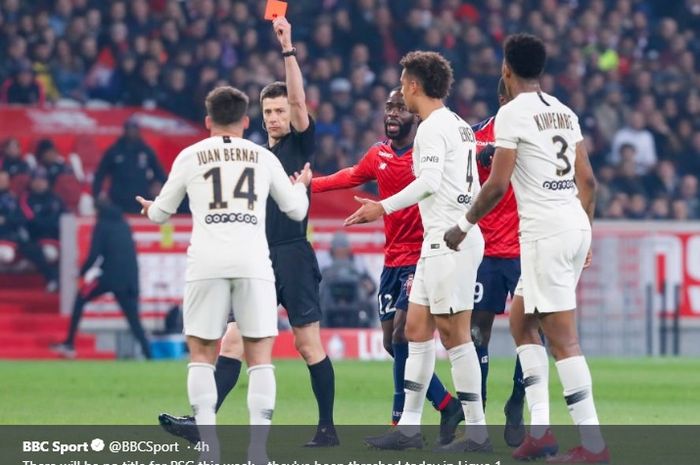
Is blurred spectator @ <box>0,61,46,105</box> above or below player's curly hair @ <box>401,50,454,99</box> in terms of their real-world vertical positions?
above

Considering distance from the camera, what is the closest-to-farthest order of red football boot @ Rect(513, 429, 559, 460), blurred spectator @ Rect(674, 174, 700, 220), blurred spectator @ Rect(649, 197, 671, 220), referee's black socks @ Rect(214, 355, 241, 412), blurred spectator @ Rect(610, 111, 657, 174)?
red football boot @ Rect(513, 429, 559, 460) < referee's black socks @ Rect(214, 355, 241, 412) < blurred spectator @ Rect(649, 197, 671, 220) < blurred spectator @ Rect(674, 174, 700, 220) < blurred spectator @ Rect(610, 111, 657, 174)

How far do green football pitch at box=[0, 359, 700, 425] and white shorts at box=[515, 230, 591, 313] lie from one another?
305 centimetres

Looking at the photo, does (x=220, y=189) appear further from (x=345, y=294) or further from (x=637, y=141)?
(x=637, y=141)

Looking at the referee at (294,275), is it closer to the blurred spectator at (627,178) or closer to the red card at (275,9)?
the red card at (275,9)

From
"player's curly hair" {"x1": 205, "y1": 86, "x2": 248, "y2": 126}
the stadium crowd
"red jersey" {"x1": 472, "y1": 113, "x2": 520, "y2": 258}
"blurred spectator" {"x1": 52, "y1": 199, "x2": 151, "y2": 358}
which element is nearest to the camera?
"player's curly hair" {"x1": 205, "y1": 86, "x2": 248, "y2": 126}

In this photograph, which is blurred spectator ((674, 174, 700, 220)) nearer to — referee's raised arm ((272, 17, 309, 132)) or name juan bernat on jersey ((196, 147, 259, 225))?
referee's raised arm ((272, 17, 309, 132))

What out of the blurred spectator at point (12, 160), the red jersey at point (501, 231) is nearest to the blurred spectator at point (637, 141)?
the blurred spectator at point (12, 160)

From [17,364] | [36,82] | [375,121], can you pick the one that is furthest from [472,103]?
Answer: [17,364]

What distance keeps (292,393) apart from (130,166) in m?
8.49

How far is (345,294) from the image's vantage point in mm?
21359

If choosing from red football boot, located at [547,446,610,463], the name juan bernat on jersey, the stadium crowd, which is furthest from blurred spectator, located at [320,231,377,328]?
the name juan bernat on jersey

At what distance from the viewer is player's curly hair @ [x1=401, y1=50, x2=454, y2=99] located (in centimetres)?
961

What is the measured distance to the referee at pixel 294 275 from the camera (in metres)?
9.90

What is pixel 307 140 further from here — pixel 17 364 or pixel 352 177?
pixel 17 364
